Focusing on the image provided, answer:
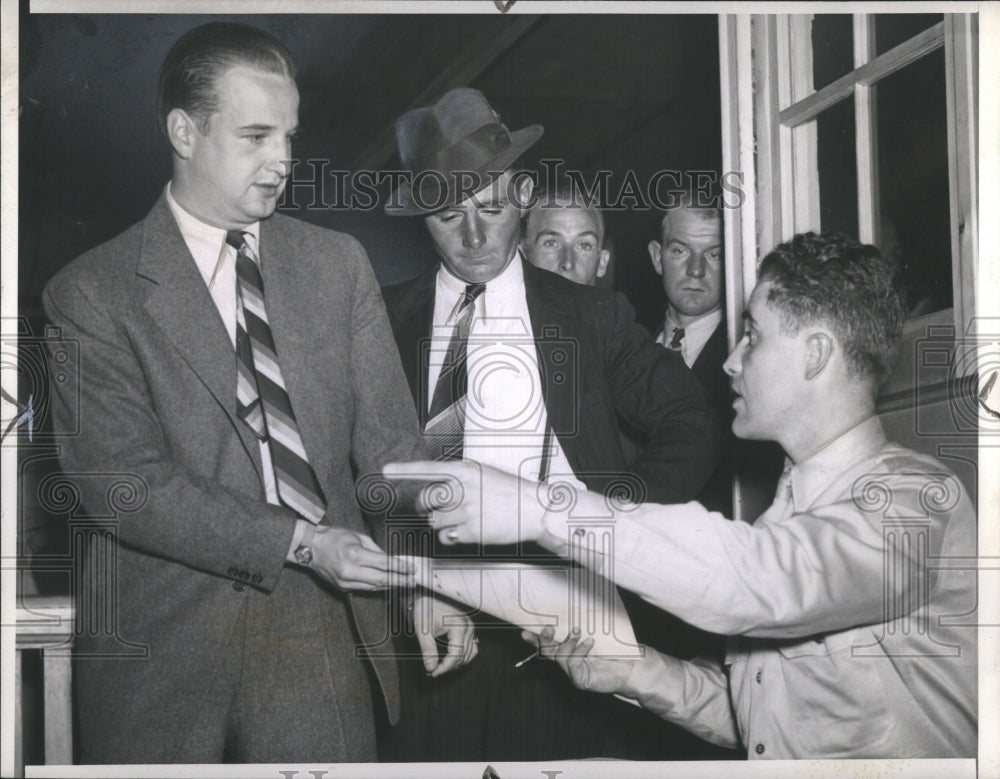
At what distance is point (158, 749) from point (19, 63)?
172 centimetres

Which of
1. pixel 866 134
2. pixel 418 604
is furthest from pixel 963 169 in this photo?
pixel 418 604

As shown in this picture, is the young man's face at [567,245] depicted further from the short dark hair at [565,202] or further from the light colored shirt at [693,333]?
the light colored shirt at [693,333]

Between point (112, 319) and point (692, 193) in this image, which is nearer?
point (112, 319)

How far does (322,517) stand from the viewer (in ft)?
12.1

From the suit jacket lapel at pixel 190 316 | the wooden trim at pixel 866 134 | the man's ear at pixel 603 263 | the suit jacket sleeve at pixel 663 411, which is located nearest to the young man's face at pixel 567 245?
the man's ear at pixel 603 263

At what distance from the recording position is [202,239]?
3760 millimetres

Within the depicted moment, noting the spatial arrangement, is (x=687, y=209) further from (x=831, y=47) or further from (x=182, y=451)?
(x=182, y=451)

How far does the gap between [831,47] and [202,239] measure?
168 cm

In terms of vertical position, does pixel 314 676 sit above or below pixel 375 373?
below

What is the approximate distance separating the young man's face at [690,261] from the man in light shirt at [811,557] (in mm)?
194

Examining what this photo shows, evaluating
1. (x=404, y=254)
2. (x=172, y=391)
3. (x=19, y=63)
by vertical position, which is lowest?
(x=172, y=391)

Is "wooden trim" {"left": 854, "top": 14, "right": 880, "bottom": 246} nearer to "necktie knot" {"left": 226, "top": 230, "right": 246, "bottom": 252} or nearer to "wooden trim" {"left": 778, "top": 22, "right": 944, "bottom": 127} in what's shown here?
"wooden trim" {"left": 778, "top": 22, "right": 944, "bottom": 127}

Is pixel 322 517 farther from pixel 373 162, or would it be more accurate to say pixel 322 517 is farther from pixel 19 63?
pixel 19 63

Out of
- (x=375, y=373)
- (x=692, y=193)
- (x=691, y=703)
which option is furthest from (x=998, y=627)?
(x=375, y=373)
